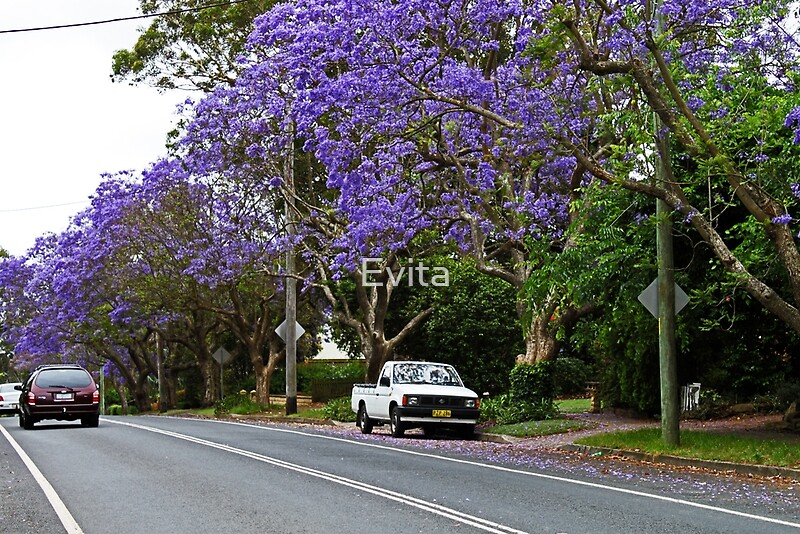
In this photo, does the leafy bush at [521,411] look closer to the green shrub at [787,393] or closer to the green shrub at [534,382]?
the green shrub at [534,382]

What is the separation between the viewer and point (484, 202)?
23.6 meters

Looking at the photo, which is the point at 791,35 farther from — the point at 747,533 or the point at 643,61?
the point at 747,533

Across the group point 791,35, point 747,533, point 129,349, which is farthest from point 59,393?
point 129,349

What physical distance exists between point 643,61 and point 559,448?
7.55m

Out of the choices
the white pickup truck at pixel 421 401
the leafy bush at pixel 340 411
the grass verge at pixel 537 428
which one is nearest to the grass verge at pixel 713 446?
the grass verge at pixel 537 428

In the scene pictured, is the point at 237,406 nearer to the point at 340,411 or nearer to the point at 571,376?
the point at 340,411

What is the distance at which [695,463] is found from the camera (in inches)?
640

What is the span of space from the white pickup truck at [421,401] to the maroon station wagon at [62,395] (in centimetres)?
748

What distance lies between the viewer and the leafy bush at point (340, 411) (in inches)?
1264

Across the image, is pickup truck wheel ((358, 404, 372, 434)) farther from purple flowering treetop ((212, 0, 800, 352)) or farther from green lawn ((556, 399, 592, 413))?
green lawn ((556, 399, 592, 413))

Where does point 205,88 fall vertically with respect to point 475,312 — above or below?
above

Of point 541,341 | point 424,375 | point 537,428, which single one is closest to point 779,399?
point 537,428

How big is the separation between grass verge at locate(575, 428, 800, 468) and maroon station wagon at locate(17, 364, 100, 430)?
1376 centimetres

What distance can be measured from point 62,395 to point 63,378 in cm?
53
